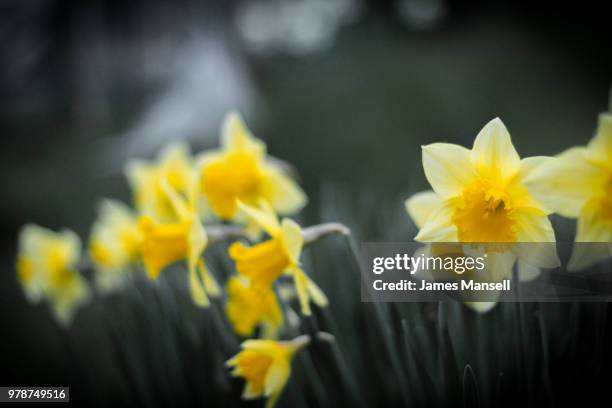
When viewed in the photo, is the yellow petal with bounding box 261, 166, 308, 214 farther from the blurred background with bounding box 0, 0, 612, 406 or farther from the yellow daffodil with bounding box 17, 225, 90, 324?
the blurred background with bounding box 0, 0, 612, 406

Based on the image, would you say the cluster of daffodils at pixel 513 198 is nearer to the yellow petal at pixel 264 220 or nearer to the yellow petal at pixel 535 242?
the yellow petal at pixel 535 242

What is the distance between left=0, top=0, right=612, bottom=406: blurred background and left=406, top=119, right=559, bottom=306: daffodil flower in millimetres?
858

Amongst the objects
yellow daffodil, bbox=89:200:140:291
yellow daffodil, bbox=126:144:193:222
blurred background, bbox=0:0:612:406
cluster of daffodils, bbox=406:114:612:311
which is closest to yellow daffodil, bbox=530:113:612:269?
cluster of daffodils, bbox=406:114:612:311

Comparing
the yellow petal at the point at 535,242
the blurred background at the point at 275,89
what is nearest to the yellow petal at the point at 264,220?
the yellow petal at the point at 535,242

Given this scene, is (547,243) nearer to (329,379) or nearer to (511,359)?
(511,359)

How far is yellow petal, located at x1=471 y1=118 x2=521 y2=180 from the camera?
47 centimetres

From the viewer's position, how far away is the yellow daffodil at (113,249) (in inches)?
35.7

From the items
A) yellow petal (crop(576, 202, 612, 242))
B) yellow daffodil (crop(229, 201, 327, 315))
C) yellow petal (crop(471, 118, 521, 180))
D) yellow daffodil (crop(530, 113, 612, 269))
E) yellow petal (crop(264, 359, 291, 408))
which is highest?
yellow petal (crop(471, 118, 521, 180))

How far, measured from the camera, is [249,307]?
2.01 feet

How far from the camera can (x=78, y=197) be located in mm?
2098

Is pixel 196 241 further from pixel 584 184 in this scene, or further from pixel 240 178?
pixel 584 184

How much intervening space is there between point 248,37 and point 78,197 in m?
1.50

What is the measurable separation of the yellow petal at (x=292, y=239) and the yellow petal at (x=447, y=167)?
0.48 feet

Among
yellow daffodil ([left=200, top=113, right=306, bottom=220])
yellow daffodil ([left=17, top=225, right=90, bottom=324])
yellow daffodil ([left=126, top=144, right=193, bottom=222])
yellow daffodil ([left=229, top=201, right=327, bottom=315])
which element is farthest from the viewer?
yellow daffodil ([left=17, top=225, right=90, bottom=324])
